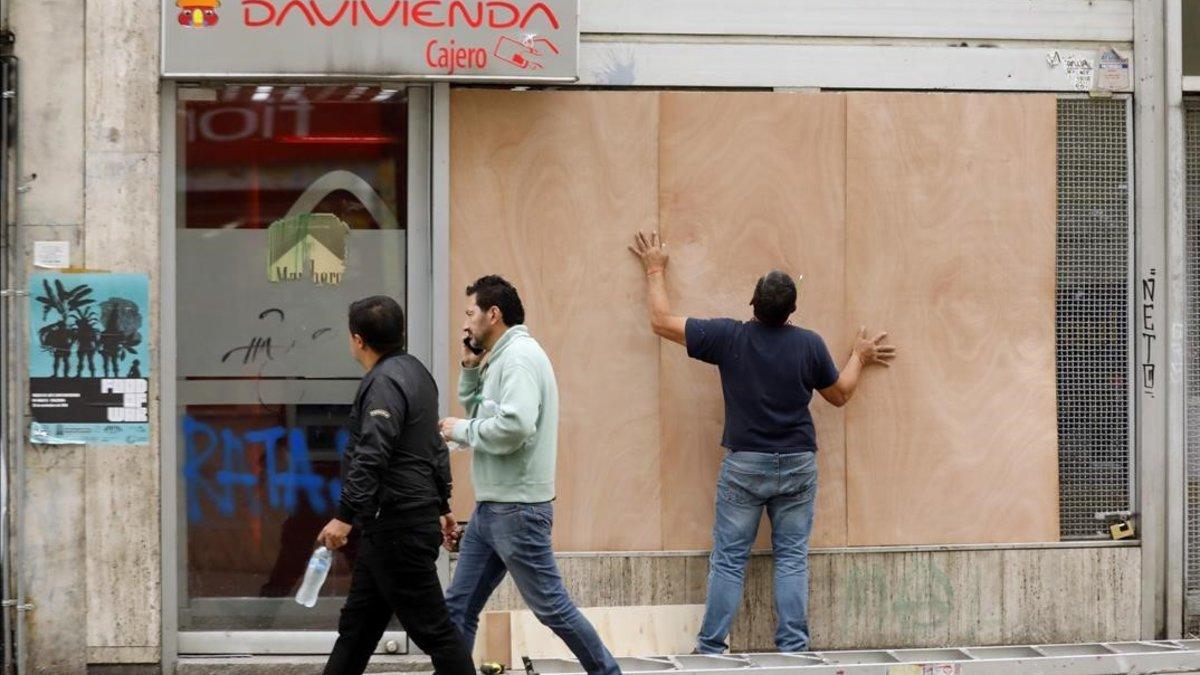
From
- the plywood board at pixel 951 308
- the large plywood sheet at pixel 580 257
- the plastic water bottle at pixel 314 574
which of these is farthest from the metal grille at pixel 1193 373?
the plastic water bottle at pixel 314 574

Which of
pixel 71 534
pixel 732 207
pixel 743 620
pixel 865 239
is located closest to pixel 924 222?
pixel 865 239

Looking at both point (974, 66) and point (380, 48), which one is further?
point (974, 66)

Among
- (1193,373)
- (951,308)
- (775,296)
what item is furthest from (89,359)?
(1193,373)

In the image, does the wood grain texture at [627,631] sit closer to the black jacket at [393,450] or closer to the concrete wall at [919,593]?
the concrete wall at [919,593]

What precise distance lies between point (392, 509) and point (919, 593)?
10.2 ft

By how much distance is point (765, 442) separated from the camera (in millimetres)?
7723

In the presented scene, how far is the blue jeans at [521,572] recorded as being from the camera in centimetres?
657

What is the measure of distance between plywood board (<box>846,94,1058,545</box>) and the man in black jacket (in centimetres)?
261

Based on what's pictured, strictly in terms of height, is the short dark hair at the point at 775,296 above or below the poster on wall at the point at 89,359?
above

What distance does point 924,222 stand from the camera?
26.9 ft

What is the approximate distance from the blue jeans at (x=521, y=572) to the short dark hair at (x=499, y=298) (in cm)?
74

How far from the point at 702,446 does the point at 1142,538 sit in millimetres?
2236

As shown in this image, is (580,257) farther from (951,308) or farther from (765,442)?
(951,308)

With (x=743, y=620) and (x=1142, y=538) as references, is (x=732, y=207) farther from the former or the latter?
(x=1142, y=538)
